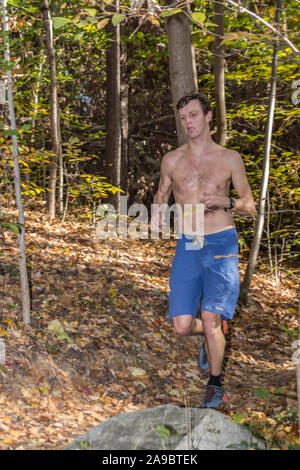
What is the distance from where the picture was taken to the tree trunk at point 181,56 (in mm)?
4949

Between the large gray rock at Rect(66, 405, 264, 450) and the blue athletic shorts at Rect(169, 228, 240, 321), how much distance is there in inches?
40.9

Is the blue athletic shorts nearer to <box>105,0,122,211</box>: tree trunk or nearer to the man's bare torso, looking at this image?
the man's bare torso

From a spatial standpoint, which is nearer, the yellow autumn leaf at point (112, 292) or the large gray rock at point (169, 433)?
the large gray rock at point (169, 433)

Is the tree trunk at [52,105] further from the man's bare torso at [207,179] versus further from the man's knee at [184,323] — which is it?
Answer: the man's knee at [184,323]

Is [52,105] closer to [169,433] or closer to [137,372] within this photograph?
[137,372]

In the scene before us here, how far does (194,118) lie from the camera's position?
4.10m

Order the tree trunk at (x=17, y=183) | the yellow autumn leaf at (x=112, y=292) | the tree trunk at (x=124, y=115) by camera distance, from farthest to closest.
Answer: the tree trunk at (x=124, y=115), the yellow autumn leaf at (x=112, y=292), the tree trunk at (x=17, y=183)

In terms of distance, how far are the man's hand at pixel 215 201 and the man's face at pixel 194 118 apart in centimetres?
75

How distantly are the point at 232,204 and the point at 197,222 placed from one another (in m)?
0.38

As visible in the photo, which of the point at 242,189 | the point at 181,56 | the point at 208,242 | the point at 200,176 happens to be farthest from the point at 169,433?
the point at 181,56

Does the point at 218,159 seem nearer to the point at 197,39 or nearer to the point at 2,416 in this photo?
the point at 2,416

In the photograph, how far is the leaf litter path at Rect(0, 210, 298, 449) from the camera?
3604 mm

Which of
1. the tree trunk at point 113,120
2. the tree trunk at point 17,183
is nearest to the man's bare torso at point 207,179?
the tree trunk at point 17,183

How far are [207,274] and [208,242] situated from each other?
29cm
